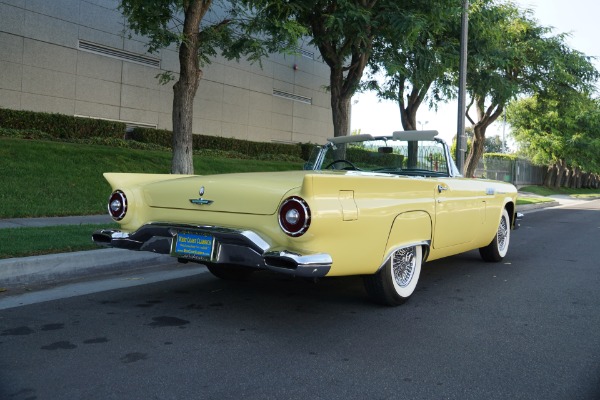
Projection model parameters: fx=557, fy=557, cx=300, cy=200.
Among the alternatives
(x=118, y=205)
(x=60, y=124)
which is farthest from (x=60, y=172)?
(x=118, y=205)

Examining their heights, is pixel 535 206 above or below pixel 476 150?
below

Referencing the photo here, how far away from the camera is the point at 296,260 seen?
373 centimetres

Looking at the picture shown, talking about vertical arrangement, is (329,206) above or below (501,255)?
above

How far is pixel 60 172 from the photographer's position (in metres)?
12.2

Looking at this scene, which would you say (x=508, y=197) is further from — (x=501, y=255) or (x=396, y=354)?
(x=396, y=354)

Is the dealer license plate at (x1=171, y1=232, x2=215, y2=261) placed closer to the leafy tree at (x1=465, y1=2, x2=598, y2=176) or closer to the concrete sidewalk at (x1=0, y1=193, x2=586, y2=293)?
the concrete sidewalk at (x1=0, y1=193, x2=586, y2=293)

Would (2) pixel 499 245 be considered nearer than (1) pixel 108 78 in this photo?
Yes

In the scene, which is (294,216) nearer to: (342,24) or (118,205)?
(118,205)

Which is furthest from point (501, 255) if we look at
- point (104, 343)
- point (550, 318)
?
point (104, 343)

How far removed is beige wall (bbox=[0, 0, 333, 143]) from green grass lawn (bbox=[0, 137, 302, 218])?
118 inches

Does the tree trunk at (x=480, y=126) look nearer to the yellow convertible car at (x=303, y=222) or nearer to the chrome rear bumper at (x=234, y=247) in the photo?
the yellow convertible car at (x=303, y=222)

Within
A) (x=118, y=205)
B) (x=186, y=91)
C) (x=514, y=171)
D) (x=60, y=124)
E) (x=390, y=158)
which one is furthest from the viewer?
(x=514, y=171)

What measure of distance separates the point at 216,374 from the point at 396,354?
120 cm

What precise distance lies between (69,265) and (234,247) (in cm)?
257
